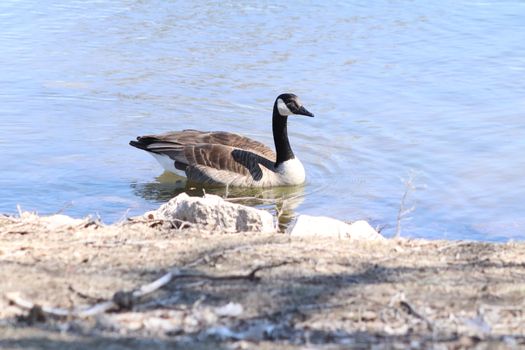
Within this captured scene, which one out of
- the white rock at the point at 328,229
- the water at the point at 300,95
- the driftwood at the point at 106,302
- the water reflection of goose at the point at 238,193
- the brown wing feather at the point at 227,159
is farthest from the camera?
the brown wing feather at the point at 227,159

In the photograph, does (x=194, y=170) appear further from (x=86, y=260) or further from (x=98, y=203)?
(x=86, y=260)

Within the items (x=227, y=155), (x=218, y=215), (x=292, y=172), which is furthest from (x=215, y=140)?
(x=218, y=215)

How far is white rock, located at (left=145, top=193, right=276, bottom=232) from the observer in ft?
24.6

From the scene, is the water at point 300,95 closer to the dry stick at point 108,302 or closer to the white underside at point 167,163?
the white underside at point 167,163

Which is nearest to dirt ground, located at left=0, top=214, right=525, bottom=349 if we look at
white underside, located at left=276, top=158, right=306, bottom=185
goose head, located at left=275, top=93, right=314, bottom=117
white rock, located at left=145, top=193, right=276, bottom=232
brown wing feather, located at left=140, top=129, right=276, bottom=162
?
white rock, located at left=145, top=193, right=276, bottom=232

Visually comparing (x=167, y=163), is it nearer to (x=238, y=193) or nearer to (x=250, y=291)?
(x=238, y=193)

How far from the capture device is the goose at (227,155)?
12.2m

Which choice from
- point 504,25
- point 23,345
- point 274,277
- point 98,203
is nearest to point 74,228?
point 274,277

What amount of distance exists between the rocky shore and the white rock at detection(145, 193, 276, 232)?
1.01m

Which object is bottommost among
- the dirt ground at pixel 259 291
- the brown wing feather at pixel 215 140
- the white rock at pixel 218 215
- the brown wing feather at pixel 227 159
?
the brown wing feather at pixel 227 159

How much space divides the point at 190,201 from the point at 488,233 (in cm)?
341

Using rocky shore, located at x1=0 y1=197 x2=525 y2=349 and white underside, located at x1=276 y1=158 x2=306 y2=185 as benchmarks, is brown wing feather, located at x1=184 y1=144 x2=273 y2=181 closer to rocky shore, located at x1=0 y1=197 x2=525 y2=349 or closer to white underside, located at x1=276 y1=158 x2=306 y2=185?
white underside, located at x1=276 y1=158 x2=306 y2=185

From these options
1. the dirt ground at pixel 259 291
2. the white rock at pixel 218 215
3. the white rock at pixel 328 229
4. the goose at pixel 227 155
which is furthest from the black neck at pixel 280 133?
the dirt ground at pixel 259 291

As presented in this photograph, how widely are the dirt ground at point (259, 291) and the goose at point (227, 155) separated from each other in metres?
5.92
